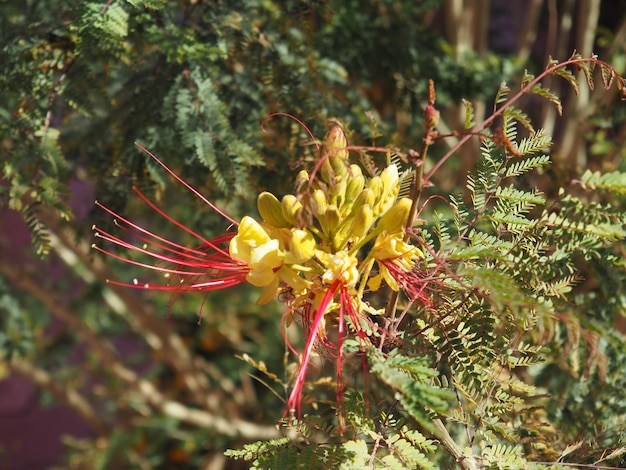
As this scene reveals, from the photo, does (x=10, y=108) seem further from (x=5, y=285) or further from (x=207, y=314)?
(x=207, y=314)

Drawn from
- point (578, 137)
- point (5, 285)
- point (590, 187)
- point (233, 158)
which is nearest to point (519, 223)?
point (590, 187)

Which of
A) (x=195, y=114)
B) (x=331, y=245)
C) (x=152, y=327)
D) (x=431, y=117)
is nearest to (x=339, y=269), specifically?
(x=331, y=245)

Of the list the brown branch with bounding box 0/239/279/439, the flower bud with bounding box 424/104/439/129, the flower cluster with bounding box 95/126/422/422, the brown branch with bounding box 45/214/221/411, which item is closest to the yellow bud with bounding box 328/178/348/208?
the flower cluster with bounding box 95/126/422/422

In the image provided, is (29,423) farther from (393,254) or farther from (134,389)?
(393,254)

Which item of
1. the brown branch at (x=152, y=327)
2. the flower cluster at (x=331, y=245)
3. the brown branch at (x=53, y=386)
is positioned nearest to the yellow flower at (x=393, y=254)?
the flower cluster at (x=331, y=245)

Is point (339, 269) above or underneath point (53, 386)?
above

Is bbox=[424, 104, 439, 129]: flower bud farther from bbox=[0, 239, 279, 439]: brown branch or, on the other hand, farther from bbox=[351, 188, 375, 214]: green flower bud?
bbox=[0, 239, 279, 439]: brown branch
